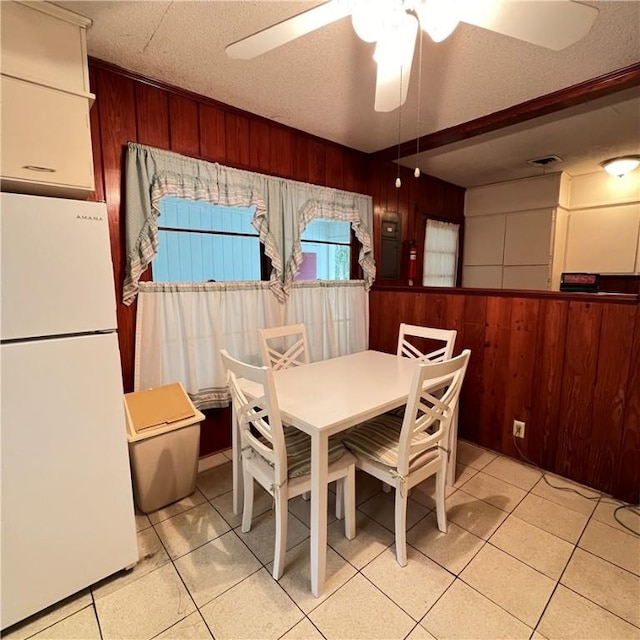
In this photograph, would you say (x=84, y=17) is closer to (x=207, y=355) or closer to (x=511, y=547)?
(x=207, y=355)

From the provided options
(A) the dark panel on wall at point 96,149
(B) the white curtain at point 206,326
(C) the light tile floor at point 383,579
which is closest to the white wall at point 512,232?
(B) the white curtain at point 206,326

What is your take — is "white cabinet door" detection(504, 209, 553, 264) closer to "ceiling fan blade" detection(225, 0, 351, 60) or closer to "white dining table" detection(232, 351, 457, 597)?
"white dining table" detection(232, 351, 457, 597)

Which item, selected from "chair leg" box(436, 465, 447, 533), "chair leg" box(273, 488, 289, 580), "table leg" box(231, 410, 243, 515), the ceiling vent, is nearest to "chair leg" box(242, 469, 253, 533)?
"table leg" box(231, 410, 243, 515)

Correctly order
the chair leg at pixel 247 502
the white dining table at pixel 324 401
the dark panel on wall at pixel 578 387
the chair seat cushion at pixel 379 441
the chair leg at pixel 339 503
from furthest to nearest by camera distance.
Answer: the dark panel on wall at pixel 578 387 < the chair leg at pixel 339 503 < the chair leg at pixel 247 502 < the chair seat cushion at pixel 379 441 < the white dining table at pixel 324 401

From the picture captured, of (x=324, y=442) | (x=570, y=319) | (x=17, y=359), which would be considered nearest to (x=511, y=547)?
(x=324, y=442)

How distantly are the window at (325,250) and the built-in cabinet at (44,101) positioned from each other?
170cm

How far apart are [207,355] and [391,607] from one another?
1.73 metres

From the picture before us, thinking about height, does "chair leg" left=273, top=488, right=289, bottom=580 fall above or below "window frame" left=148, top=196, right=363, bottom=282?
below

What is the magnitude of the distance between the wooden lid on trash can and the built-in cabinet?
1132mm

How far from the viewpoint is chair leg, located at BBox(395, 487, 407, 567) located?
161 centimetres

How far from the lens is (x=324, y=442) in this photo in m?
1.43

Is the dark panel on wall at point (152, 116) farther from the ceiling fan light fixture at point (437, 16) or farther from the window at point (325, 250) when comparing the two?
the ceiling fan light fixture at point (437, 16)

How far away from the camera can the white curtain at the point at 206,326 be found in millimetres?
2195

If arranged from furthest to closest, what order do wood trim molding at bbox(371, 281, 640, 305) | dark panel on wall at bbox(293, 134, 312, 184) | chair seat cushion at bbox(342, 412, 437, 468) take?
dark panel on wall at bbox(293, 134, 312, 184) → wood trim molding at bbox(371, 281, 640, 305) → chair seat cushion at bbox(342, 412, 437, 468)
